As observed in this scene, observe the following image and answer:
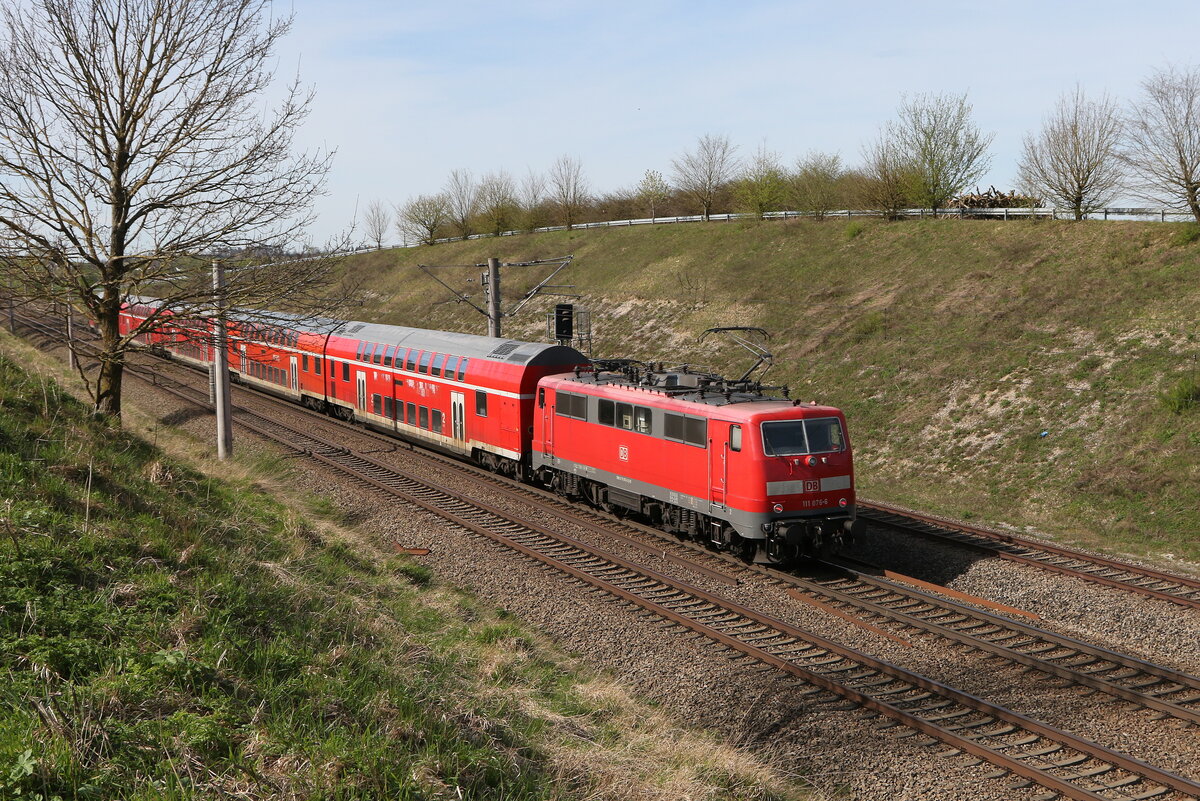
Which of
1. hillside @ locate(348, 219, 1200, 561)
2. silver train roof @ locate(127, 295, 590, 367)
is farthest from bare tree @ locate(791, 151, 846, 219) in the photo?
silver train roof @ locate(127, 295, 590, 367)

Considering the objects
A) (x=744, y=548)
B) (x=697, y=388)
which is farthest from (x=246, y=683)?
(x=697, y=388)

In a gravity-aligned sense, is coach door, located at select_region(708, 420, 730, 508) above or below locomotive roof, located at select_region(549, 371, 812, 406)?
below

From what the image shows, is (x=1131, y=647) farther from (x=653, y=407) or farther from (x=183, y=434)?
(x=183, y=434)

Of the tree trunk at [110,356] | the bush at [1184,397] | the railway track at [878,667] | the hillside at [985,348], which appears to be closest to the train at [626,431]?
the tree trunk at [110,356]

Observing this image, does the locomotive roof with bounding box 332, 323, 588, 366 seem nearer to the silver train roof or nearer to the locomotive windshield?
the silver train roof

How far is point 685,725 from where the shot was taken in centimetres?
1012

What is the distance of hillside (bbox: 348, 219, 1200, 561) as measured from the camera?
2069 centimetres

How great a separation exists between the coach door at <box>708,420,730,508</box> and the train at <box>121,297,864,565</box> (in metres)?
0.03

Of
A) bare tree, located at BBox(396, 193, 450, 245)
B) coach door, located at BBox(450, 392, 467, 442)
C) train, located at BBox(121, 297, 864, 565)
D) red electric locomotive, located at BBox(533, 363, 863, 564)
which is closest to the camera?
red electric locomotive, located at BBox(533, 363, 863, 564)

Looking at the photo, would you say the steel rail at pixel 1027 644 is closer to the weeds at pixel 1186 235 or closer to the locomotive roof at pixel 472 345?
the locomotive roof at pixel 472 345

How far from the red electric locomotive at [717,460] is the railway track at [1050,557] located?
130 inches

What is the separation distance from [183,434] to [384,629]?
17.5m

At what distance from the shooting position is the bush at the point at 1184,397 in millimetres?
21453

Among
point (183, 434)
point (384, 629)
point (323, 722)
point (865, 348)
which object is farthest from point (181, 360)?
point (323, 722)
